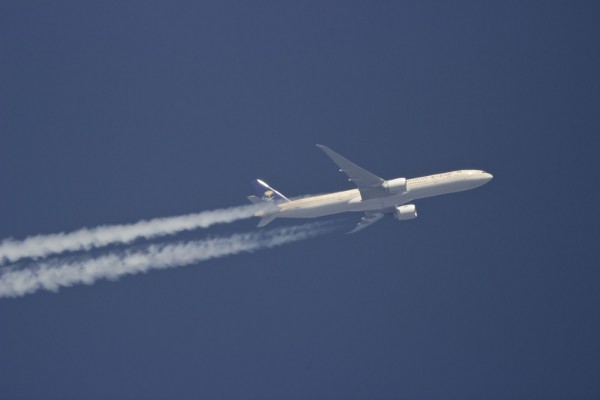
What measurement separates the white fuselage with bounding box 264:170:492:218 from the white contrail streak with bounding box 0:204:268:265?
12.2ft

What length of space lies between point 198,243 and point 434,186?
20.3m

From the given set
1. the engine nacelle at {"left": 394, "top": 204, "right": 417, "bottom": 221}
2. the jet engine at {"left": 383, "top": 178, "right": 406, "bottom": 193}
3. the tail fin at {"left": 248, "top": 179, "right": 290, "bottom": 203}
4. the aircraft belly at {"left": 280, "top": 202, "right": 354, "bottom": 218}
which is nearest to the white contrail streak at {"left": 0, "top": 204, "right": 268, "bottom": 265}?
the tail fin at {"left": 248, "top": 179, "right": 290, "bottom": 203}

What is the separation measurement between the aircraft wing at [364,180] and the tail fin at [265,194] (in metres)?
5.83

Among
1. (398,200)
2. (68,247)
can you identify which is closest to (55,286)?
(68,247)

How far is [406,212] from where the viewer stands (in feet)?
237

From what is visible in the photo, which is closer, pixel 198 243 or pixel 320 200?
pixel 320 200

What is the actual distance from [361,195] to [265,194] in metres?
8.22

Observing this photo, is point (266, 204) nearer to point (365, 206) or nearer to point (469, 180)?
point (365, 206)

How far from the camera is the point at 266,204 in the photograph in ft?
232

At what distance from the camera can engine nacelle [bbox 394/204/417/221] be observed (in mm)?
72438

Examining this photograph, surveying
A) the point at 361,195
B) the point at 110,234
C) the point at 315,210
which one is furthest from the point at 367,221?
the point at 110,234

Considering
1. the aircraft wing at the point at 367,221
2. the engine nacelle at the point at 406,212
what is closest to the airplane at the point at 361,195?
the engine nacelle at the point at 406,212

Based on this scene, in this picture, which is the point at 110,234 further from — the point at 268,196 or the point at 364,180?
the point at 364,180

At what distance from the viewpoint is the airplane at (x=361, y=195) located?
68.7 metres
